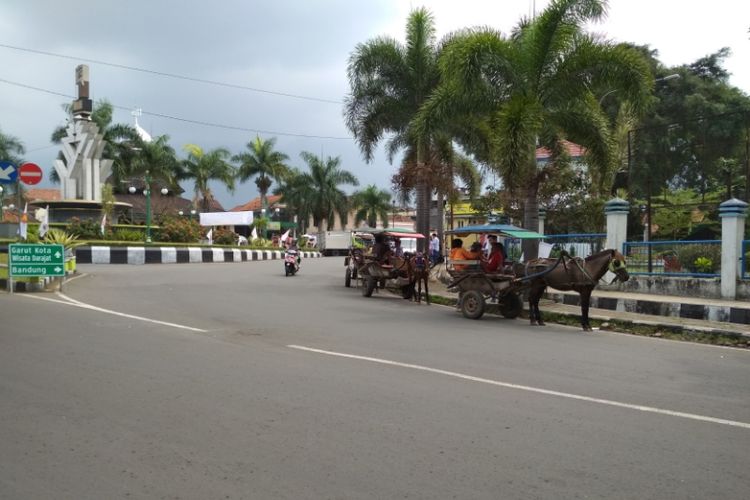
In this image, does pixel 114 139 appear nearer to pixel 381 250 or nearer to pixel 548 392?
pixel 381 250

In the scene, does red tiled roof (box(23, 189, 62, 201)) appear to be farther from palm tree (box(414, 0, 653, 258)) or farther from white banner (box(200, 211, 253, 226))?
palm tree (box(414, 0, 653, 258))

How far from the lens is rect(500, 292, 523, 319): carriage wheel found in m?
13.2

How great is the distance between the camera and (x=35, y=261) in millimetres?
14992

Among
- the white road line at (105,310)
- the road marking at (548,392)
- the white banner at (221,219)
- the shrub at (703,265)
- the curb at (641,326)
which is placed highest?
the white banner at (221,219)

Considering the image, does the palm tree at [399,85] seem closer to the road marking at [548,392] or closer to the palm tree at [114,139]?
the road marking at [548,392]

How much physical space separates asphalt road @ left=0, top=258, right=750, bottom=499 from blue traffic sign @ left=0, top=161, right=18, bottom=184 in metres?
5.71

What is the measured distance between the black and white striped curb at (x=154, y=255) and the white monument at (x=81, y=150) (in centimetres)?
1102

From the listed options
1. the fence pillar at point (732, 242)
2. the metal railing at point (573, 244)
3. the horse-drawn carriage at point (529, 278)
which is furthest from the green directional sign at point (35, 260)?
the fence pillar at point (732, 242)

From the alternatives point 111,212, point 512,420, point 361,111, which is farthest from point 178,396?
point 111,212

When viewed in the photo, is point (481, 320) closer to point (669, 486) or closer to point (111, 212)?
point (669, 486)

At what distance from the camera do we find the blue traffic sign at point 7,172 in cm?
1480

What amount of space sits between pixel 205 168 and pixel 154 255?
113ft

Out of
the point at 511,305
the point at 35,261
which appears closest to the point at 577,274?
the point at 511,305

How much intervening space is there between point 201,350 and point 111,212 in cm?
3892
